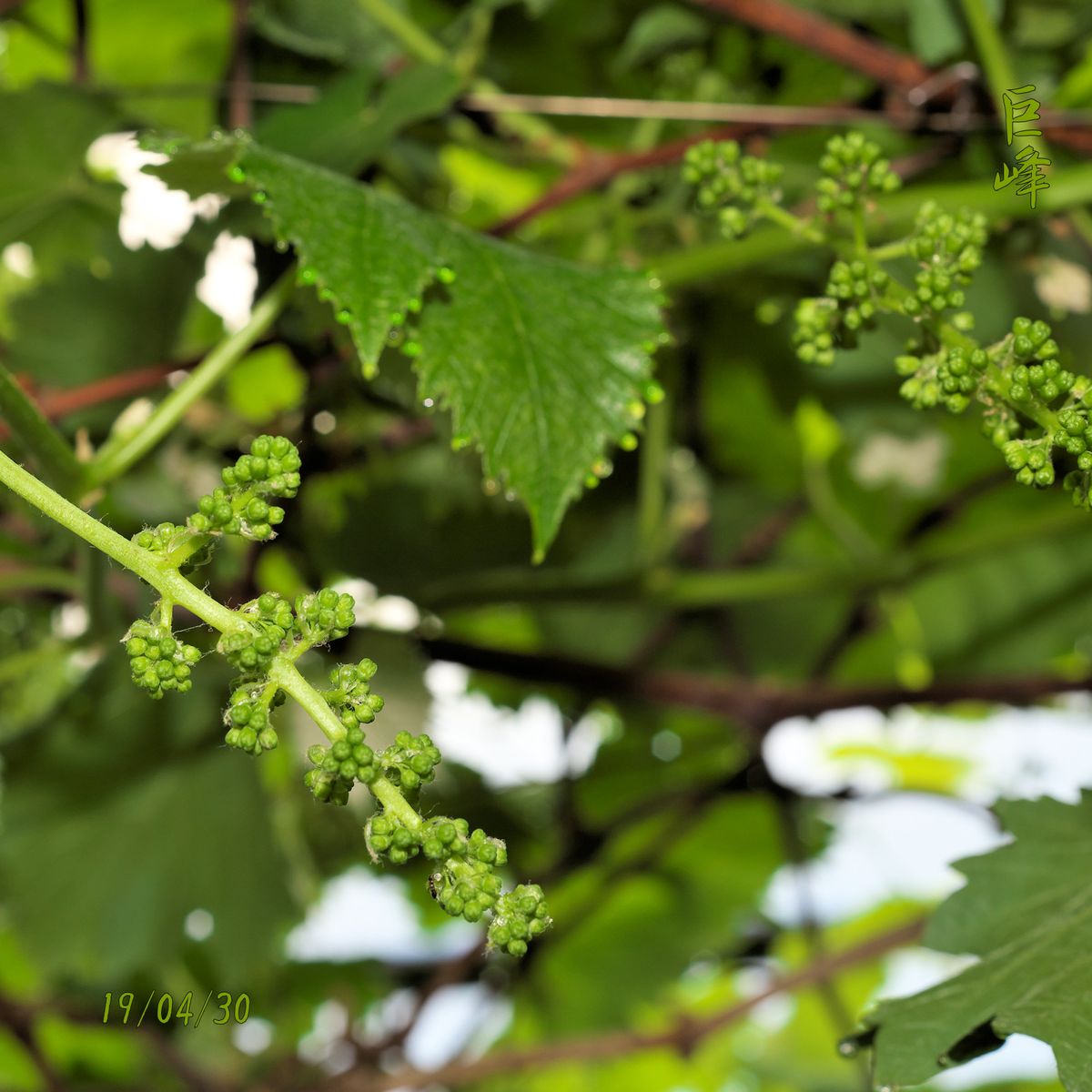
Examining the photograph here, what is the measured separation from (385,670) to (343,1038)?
1.49 feet

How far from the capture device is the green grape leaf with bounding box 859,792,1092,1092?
1.61ft

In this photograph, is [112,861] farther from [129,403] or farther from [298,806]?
[129,403]

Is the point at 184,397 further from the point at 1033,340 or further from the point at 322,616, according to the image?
the point at 1033,340

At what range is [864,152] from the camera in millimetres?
554

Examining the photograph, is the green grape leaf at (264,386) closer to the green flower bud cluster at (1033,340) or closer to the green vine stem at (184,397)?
the green vine stem at (184,397)

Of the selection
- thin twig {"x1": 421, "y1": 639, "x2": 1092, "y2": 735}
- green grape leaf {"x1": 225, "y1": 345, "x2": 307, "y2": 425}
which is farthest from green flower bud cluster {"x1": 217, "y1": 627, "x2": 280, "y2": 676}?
green grape leaf {"x1": 225, "y1": 345, "x2": 307, "y2": 425}

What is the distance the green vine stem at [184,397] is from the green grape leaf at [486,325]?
0.34ft

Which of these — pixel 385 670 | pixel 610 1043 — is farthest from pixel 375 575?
pixel 610 1043

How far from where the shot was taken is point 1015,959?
0.56 m

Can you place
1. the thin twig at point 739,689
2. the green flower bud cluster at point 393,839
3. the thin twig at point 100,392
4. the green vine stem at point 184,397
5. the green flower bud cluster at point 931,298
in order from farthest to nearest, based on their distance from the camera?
the thin twig at point 739,689 < the thin twig at point 100,392 < the green vine stem at point 184,397 < the green flower bud cluster at point 931,298 < the green flower bud cluster at point 393,839

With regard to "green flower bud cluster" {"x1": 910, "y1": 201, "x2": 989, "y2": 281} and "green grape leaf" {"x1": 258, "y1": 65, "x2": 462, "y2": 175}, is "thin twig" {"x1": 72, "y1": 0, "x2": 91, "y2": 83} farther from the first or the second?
"green flower bud cluster" {"x1": 910, "y1": 201, "x2": 989, "y2": 281}
